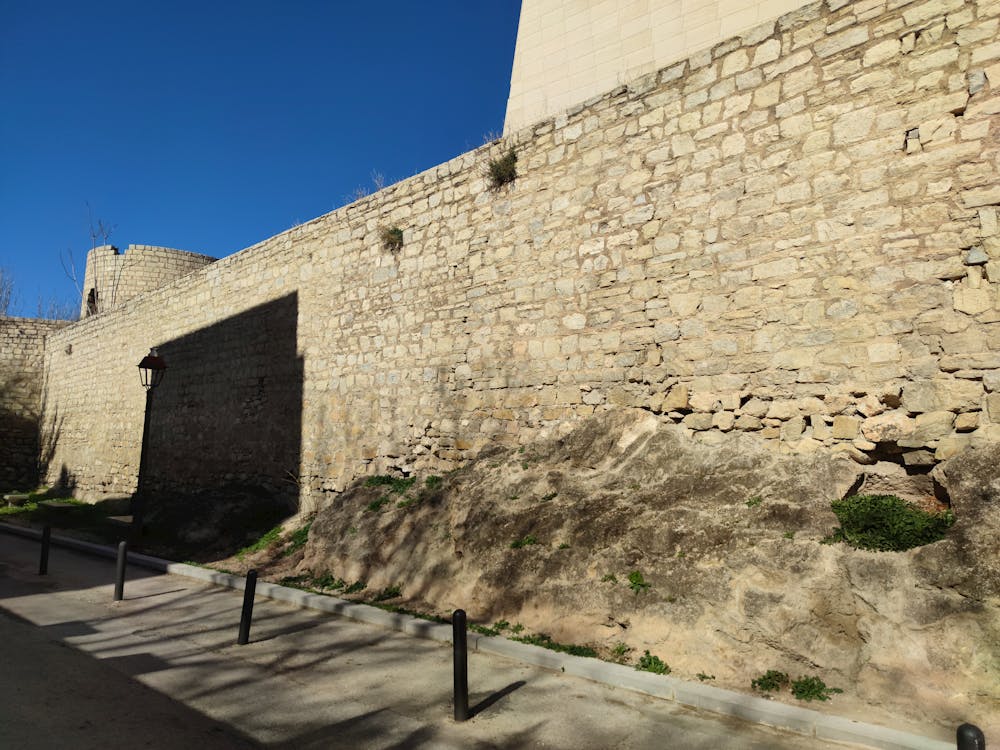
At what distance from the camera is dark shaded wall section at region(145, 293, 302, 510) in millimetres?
12797

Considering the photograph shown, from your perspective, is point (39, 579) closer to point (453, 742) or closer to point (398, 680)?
point (398, 680)

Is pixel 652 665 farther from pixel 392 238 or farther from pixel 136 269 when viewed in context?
pixel 136 269

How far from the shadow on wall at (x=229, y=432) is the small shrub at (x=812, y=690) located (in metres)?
9.63

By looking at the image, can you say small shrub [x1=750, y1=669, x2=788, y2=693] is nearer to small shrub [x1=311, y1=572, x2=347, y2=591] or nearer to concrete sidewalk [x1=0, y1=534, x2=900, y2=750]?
concrete sidewalk [x1=0, y1=534, x2=900, y2=750]

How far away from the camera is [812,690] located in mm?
4379

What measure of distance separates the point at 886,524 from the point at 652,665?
218 centimetres

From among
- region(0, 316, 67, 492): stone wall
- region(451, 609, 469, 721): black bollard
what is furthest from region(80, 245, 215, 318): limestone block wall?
region(451, 609, 469, 721): black bollard

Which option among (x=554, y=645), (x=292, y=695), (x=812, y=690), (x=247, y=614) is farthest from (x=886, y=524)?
(x=247, y=614)

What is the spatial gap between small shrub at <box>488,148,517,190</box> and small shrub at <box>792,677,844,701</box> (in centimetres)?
725

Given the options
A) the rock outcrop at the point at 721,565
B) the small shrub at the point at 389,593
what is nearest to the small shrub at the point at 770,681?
the rock outcrop at the point at 721,565

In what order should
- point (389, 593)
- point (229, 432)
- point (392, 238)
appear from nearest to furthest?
point (389, 593) < point (392, 238) < point (229, 432)

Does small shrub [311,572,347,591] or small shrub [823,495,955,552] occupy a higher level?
small shrub [823,495,955,552]

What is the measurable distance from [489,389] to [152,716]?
569 cm

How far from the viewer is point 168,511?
13.3 meters
